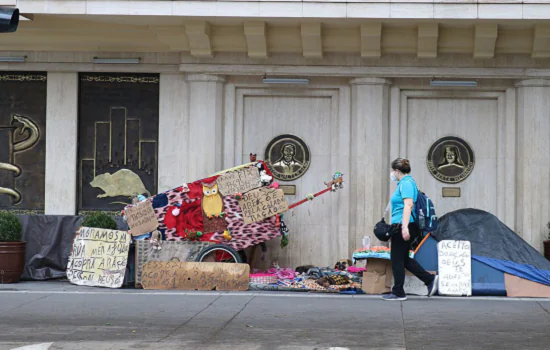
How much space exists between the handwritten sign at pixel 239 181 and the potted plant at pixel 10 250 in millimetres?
3243

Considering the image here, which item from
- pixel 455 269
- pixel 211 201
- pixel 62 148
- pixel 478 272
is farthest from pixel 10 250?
pixel 478 272

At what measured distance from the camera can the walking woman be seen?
40.8 ft

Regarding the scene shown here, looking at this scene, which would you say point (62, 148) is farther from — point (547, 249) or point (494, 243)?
point (547, 249)

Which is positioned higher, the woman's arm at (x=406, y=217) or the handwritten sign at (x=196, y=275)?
the woman's arm at (x=406, y=217)

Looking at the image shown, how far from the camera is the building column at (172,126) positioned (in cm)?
1592

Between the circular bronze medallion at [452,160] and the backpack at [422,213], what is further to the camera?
the circular bronze medallion at [452,160]

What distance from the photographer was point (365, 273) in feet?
44.7

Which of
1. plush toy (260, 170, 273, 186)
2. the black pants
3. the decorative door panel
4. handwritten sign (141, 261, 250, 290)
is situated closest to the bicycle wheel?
handwritten sign (141, 261, 250, 290)

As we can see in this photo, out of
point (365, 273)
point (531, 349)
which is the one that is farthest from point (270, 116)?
point (531, 349)

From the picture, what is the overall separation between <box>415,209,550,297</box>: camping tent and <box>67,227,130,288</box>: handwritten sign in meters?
4.34

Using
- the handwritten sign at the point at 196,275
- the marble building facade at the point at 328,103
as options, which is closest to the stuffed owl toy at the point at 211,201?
the handwritten sign at the point at 196,275

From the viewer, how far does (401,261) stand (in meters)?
12.5

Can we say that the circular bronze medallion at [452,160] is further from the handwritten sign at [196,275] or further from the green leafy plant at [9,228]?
the green leafy plant at [9,228]

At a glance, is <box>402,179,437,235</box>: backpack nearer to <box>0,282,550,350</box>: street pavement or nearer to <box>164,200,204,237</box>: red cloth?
<box>0,282,550,350</box>: street pavement
